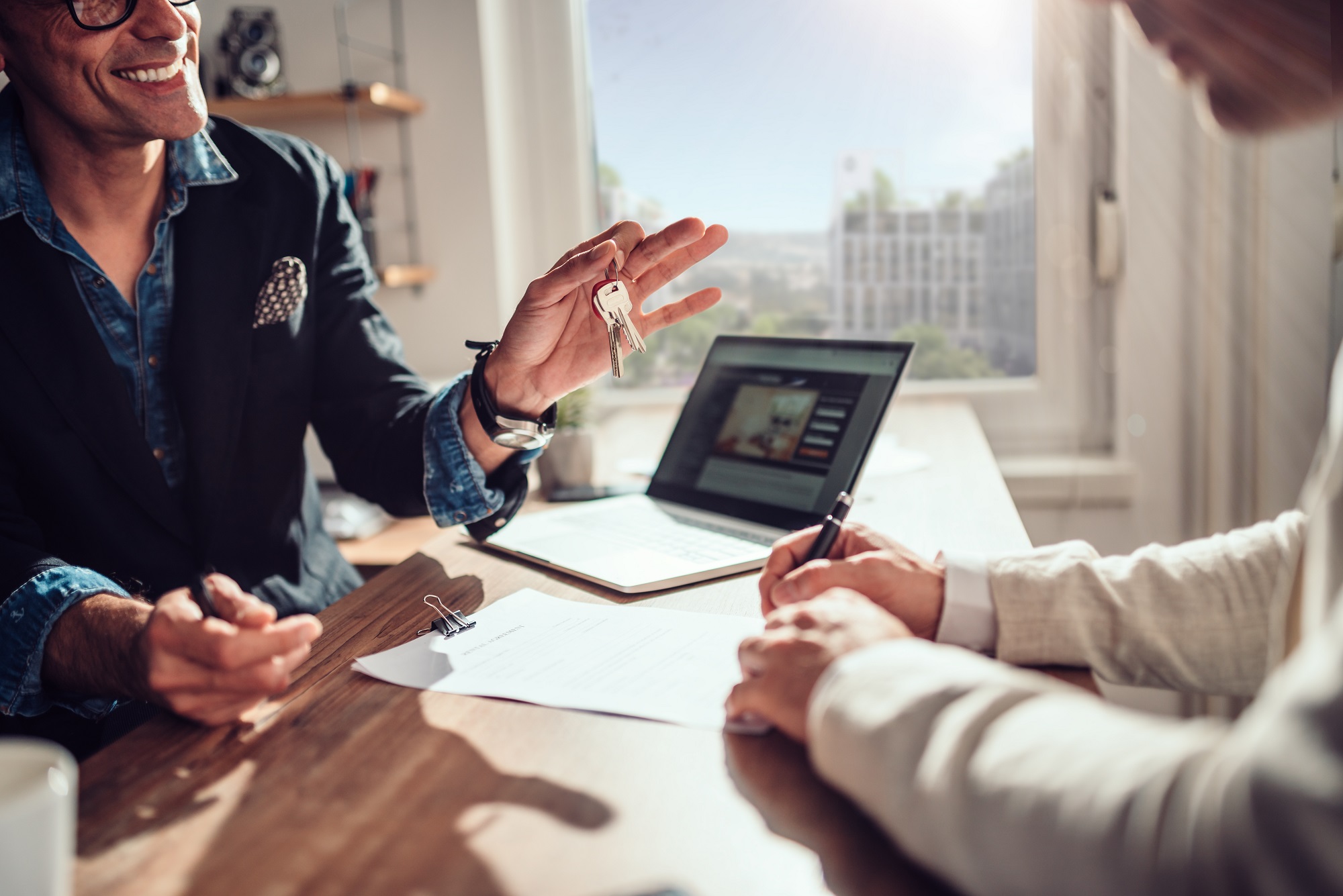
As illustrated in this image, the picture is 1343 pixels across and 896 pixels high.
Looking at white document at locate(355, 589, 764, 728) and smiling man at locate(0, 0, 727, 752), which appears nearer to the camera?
white document at locate(355, 589, 764, 728)

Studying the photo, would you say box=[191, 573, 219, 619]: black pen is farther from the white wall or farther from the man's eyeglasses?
the white wall

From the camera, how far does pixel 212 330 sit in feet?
3.53

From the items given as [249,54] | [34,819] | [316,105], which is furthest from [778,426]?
[249,54]

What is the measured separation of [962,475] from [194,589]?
915 mm

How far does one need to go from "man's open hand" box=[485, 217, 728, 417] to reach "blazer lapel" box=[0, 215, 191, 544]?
1.24ft

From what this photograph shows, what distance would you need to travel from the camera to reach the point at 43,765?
1.25ft

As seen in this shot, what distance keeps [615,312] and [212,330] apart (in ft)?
1.62

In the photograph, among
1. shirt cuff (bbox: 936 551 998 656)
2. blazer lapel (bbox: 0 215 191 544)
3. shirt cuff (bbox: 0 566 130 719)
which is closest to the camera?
shirt cuff (bbox: 936 551 998 656)

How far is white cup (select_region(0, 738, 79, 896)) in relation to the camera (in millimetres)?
350

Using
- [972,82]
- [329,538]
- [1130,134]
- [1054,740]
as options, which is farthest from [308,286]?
[1130,134]

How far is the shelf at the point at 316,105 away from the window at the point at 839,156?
41 centimetres

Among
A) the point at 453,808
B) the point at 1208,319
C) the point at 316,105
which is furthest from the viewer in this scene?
the point at 316,105

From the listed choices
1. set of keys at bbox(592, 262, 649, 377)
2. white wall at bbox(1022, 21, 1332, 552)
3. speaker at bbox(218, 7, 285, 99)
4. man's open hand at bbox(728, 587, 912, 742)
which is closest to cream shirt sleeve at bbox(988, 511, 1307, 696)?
man's open hand at bbox(728, 587, 912, 742)

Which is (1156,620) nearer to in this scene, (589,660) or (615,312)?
(589,660)
